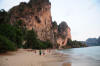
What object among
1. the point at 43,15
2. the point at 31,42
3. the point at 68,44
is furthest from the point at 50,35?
the point at 68,44

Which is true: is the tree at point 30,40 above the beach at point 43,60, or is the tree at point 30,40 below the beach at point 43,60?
above

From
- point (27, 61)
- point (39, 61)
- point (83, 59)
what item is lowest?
point (83, 59)

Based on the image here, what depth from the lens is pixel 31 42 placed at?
57.9 m

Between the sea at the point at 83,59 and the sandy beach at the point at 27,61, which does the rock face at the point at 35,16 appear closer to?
the sea at the point at 83,59

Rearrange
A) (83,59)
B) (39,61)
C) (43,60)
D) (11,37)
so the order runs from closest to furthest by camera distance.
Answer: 1. (39,61)
2. (43,60)
3. (83,59)
4. (11,37)

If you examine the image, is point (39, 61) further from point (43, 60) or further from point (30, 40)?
point (30, 40)

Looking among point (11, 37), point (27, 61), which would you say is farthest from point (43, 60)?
point (11, 37)

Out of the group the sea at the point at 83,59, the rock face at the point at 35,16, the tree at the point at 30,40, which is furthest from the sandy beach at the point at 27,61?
the rock face at the point at 35,16

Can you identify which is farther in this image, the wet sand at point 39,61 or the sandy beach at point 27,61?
the wet sand at point 39,61

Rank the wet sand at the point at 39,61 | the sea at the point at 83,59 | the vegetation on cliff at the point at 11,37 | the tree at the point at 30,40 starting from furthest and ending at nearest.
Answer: the tree at the point at 30,40
the vegetation on cliff at the point at 11,37
the sea at the point at 83,59
the wet sand at the point at 39,61

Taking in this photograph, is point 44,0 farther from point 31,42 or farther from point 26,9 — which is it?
point 31,42

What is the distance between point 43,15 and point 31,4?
15636 millimetres

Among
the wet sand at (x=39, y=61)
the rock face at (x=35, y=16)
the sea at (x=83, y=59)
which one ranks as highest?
the rock face at (x=35, y=16)

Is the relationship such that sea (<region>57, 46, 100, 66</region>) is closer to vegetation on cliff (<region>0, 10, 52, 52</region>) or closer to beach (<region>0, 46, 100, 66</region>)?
beach (<region>0, 46, 100, 66</region>)
